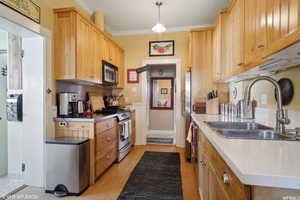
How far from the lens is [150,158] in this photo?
11.0ft

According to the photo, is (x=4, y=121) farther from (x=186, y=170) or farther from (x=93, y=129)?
(x=186, y=170)

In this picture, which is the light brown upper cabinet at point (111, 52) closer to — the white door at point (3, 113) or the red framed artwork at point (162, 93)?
the white door at point (3, 113)

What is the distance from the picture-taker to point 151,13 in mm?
3363

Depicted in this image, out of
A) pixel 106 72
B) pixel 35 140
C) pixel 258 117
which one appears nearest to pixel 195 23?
pixel 106 72

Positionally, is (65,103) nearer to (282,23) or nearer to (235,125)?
(235,125)

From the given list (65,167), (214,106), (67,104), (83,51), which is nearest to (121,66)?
(83,51)

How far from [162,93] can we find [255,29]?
4827 mm

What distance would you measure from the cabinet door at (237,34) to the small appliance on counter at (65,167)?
201cm

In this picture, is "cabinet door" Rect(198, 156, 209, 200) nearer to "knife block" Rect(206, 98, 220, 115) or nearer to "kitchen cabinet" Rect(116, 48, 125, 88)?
"knife block" Rect(206, 98, 220, 115)

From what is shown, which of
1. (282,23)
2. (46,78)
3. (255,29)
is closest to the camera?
(282,23)

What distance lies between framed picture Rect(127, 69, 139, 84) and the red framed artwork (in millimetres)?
1804

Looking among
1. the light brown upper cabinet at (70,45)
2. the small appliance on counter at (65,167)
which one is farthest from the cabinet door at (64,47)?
the small appliance on counter at (65,167)

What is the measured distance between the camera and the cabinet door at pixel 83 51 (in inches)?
95.2

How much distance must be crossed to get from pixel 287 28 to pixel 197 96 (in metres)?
2.48
